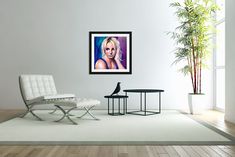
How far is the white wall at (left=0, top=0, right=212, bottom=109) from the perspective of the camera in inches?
278

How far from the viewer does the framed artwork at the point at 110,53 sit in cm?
708

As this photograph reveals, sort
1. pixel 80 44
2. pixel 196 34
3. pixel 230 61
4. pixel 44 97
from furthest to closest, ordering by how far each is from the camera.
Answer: pixel 80 44
pixel 196 34
pixel 230 61
pixel 44 97

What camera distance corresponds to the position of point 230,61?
518 cm

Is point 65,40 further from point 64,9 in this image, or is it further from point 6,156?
point 6,156

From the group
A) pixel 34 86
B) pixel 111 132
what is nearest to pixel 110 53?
pixel 34 86

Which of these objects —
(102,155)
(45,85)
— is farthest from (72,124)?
(102,155)

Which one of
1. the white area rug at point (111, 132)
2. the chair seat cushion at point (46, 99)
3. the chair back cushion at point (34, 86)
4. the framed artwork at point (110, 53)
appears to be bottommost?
the white area rug at point (111, 132)

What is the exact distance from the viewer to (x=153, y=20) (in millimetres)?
7098

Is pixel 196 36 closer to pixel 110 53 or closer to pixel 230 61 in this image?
pixel 230 61

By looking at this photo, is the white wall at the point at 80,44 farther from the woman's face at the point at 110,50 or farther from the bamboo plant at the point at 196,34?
the bamboo plant at the point at 196,34

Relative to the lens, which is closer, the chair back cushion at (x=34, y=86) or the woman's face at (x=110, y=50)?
the chair back cushion at (x=34, y=86)

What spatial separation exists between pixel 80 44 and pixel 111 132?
3.44m

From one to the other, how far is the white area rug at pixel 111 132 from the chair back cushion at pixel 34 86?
0.48m

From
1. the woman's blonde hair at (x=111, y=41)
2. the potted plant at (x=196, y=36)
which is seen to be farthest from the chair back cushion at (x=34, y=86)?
the potted plant at (x=196, y=36)
